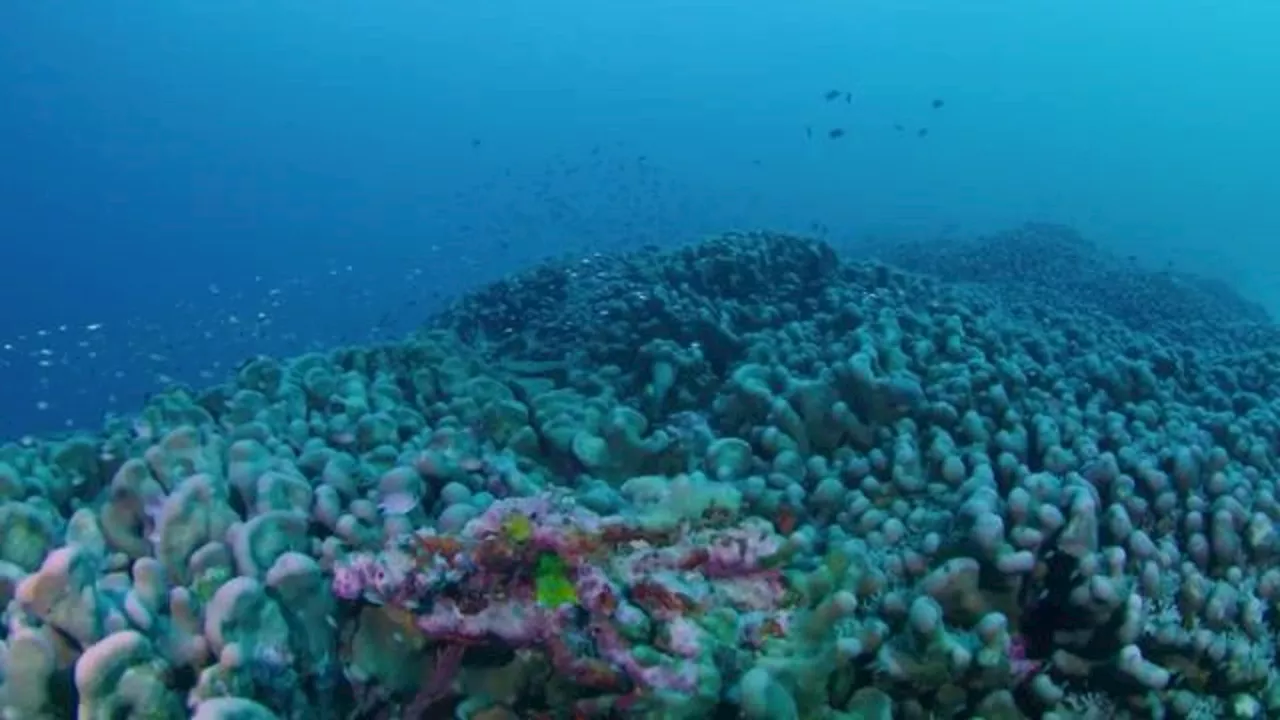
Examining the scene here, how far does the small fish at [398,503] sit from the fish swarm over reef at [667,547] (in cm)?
1

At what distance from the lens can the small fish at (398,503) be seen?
13.1 ft

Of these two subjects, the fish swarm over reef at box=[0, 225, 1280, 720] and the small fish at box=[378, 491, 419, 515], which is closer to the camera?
the fish swarm over reef at box=[0, 225, 1280, 720]

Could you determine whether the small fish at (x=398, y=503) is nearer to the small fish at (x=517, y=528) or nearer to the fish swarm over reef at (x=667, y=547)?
the fish swarm over reef at (x=667, y=547)

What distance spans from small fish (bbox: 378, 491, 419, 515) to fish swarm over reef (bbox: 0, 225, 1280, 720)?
1cm

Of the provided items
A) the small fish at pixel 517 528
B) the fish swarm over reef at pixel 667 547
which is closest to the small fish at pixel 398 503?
the fish swarm over reef at pixel 667 547

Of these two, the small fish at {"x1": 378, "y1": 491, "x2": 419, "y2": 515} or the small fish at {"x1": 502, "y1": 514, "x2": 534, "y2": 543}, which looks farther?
the small fish at {"x1": 378, "y1": 491, "x2": 419, "y2": 515}

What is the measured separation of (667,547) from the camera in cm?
341

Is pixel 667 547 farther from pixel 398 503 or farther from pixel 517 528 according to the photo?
pixel 398 503

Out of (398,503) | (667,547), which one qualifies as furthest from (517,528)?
(398,503)

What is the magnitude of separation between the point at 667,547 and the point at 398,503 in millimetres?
1282

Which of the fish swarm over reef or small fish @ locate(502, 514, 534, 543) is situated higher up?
small fish @ locate(502, 514, 534, 543)

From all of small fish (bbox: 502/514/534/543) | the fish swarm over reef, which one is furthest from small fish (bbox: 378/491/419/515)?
small fish (bbox: 502/514/534/543)

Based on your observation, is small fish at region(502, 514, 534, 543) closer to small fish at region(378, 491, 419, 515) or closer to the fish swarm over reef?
the fish swarm over reef

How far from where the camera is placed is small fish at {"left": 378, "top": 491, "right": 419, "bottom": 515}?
3.99m
